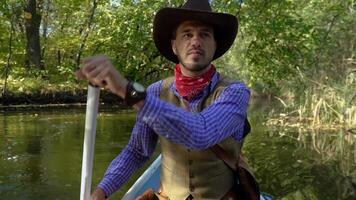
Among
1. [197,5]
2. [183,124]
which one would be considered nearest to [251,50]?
[197,5]

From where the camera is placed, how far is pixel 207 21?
78.6 inches

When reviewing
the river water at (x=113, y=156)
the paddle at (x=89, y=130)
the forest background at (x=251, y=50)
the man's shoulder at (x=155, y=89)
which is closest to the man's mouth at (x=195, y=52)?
the man's shoulder at (x=155, y=89)

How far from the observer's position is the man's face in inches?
78.5

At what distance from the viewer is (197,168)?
2.09 metres

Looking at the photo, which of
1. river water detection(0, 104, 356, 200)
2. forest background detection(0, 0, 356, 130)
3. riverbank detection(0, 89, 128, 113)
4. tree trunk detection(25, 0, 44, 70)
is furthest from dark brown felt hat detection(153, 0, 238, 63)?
tree trunk detection(25, 0, 44, 70)

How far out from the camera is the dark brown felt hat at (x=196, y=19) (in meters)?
1.97

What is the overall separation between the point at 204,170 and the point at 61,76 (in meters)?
16.3

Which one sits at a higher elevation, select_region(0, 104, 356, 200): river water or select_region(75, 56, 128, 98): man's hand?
select_region(75, 56, 128, 98): man's hand

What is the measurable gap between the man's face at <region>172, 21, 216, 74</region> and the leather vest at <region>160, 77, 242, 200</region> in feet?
0.38

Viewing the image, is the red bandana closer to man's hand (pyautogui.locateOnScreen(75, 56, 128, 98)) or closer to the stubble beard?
the stubble beard

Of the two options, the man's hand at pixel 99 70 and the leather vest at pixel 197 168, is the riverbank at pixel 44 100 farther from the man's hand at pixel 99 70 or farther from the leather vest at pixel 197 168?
the man's hand at pixel 99 70

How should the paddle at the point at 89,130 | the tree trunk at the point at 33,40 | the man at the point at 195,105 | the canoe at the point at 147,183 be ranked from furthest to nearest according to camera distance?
the tree trunk at the point at 33,40, the canoe at the point at 147,183, the man at the point at 195,105, the paddle at the point at 89,130

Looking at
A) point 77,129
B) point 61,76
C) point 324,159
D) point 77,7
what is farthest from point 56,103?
point 324,159

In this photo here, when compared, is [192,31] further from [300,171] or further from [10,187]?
[300,171]
